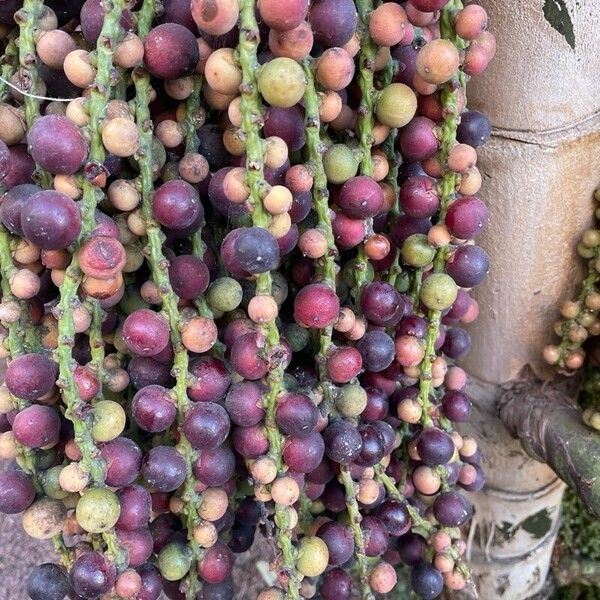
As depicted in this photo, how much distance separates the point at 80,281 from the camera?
0.58 m

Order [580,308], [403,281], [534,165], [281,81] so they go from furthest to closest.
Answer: [580,308]
[534,165]
[403,281]
[281,81]

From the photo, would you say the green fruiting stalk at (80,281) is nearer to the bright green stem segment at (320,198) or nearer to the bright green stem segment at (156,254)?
the bright green stem segment at (156,254)

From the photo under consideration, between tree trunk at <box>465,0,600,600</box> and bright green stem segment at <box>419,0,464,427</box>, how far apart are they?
9.0 inches

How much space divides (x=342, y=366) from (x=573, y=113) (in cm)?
50

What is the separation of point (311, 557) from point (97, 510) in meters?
0.23

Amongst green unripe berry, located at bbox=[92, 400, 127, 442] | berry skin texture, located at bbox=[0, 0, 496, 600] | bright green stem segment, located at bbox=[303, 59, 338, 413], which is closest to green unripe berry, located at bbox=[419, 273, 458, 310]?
berry skin texture, located at bbox=[0, 0, 496, 600]

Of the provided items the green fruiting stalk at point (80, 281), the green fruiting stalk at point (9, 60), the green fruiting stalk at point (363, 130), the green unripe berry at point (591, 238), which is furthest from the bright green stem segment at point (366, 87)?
the green unripe berry at point (591, 238)

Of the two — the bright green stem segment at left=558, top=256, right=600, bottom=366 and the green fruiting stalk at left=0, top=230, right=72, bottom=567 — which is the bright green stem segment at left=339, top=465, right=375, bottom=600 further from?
the bright green stem segment at left=558, top=256, right=600, bottom=366

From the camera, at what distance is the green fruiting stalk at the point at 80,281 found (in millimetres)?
551

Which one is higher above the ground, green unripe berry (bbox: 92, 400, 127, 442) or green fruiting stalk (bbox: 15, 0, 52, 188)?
green fruiting stalk (bbox: 15, 0, 52, 188)

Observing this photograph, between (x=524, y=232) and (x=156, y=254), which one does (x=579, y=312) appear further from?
(x=156, y=254)

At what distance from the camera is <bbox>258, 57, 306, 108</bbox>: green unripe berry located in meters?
0.53

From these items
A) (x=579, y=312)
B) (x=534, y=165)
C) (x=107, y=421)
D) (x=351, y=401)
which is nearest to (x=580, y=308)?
(x=579, y=312)

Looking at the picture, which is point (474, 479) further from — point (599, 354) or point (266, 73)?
point (266, 73)
